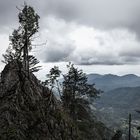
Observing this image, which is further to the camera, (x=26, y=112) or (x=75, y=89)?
(x=75, y=89)

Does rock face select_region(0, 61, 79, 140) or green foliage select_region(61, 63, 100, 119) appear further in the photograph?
green foliage select_region(61, 63, 100, 119)

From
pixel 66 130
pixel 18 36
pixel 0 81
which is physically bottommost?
pixel 66 130

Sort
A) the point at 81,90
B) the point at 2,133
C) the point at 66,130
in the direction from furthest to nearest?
the point at 81,90
the point at 66,130
the point at 2,133

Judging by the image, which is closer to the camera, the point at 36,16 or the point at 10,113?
the point at 10,113

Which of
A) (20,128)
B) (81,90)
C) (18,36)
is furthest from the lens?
(81,90)

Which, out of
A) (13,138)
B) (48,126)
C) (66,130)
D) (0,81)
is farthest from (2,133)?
(66,130)

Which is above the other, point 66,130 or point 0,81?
point 0,81

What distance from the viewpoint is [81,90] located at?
73.5 metres

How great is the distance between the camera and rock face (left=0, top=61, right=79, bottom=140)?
1452 inches

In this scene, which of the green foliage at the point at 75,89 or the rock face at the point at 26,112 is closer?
the rock face at the point at 26,112

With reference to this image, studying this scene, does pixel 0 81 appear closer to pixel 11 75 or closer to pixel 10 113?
pixel 11 75

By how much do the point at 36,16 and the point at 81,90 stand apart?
29130 millimetres

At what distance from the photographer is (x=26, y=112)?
1580 inches

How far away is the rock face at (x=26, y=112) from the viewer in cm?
3688
